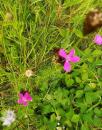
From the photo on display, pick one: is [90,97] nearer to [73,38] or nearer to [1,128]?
[73,38]

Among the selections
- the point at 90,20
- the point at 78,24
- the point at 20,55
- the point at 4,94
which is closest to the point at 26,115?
the point at 4,94

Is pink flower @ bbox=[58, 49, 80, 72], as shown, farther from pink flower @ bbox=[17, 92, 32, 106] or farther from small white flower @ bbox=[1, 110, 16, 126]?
small white flower @ bbox=[1, 110, 16, 126]

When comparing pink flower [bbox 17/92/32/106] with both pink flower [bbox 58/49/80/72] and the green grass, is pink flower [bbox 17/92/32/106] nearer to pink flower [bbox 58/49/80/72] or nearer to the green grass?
the green grass

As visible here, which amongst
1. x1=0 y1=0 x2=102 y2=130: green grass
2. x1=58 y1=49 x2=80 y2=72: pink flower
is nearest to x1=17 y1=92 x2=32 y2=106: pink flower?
x1=0 y1=0 x2=102 y2=130: green grass

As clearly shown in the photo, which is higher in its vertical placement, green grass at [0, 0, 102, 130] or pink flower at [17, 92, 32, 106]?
green grass at [0, 0, 102, 130]

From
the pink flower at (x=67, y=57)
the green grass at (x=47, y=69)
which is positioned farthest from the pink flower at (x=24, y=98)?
the pink flower at (x=67, y=57)

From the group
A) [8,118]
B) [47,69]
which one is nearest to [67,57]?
[47,69]

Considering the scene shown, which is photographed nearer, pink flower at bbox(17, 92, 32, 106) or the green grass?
pink flower at bbox(17, 92, 32, 106)

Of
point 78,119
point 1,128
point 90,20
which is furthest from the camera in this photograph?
point 1,128
